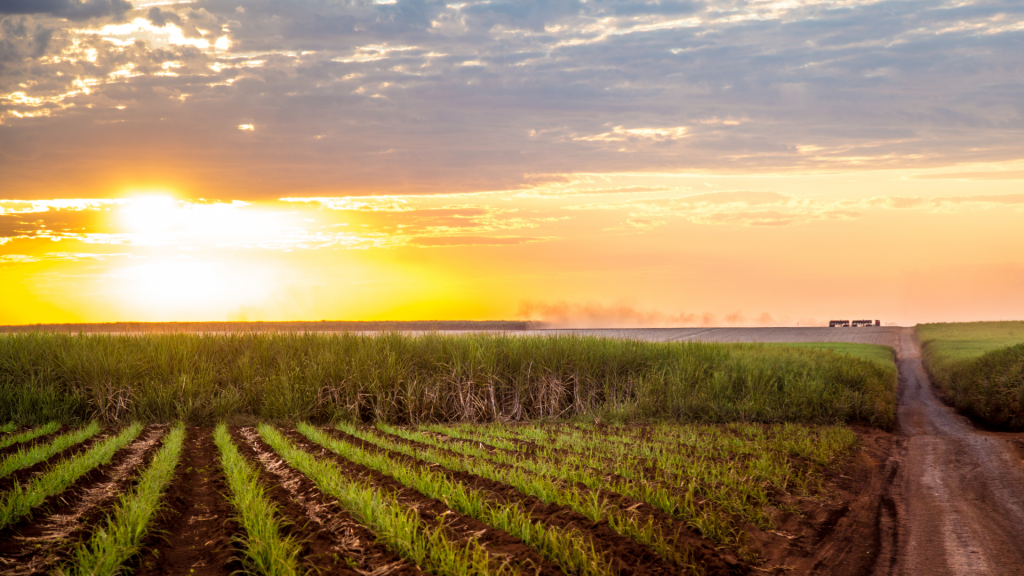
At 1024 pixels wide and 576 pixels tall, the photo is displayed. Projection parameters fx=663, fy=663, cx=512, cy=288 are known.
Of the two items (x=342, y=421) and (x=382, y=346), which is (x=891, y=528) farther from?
(x=382, y=346)

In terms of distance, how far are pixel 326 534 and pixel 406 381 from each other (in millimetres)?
9890

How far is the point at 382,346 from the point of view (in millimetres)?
16578

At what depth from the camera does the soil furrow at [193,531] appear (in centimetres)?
524

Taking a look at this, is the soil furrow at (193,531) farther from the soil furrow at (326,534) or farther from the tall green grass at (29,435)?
the tall green grass at (29,435)

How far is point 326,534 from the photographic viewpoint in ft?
18.9

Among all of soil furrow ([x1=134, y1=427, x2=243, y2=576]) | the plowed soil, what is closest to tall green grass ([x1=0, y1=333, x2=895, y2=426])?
Result: the plowed soil

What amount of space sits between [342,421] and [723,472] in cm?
862

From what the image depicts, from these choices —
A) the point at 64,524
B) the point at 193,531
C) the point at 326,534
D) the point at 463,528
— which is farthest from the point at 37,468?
the point at 463,528

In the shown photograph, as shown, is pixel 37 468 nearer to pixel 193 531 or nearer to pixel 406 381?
pixel 193 531

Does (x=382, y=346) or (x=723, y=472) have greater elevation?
(x=382, y=346)

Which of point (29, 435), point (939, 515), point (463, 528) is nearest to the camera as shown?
point (463, 528)

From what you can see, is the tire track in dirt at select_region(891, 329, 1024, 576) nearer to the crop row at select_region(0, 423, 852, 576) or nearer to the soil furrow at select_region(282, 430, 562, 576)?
the crop row at select_region(0, 423, 852, 576)

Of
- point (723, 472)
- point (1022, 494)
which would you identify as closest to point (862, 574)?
point (723, 472)

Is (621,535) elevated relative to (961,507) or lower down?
elevated
